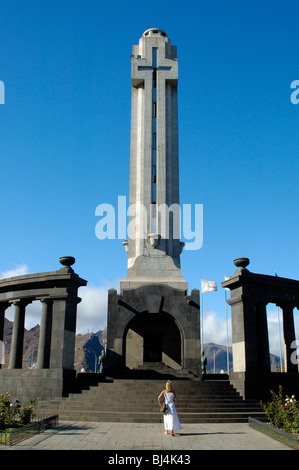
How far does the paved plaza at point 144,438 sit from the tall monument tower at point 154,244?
37.8 ft

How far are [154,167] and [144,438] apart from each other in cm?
2769

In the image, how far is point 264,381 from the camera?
27031mm

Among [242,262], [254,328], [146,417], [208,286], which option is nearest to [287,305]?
[254,328]

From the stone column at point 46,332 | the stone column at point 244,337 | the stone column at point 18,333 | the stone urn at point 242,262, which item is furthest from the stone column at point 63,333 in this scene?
the stone urn at point 242,262

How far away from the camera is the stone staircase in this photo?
22188 mm

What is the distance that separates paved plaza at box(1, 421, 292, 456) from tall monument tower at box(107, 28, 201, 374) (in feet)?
37.8

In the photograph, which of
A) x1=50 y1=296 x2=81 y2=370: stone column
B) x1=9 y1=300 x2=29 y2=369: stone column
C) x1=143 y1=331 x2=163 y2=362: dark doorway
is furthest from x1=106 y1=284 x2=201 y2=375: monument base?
x1=9 y1=300 x2=29 y2=369: stone column

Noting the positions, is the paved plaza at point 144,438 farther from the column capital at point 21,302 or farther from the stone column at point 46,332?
the column capital at point 21,302

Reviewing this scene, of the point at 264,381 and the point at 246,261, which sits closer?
the point at 264,381

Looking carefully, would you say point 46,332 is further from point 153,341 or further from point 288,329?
point 288,329

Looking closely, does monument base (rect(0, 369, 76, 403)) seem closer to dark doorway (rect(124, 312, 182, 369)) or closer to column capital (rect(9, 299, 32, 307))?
column capital (rect(9, 299, 32, 307))
